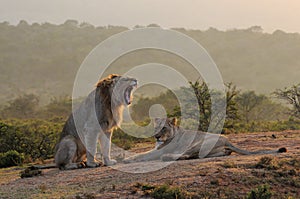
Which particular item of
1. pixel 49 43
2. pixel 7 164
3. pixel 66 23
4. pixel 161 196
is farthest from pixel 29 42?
pixel 161 196

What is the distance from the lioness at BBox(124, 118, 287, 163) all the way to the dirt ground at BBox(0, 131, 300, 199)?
0.46 meters

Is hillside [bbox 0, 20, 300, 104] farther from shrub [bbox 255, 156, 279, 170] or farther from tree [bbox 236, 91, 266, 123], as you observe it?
shrub [bbox 255, 156, 279, 170]

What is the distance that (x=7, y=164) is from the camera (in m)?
11.5

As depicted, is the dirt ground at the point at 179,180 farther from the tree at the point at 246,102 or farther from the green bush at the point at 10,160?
the tree at the point at 246,102

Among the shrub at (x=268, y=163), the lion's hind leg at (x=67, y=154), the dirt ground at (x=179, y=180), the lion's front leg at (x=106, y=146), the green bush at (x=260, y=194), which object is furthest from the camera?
the lion's front leg at (x=106, y=146)

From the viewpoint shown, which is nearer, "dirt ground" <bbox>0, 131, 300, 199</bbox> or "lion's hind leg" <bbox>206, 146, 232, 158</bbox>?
"dirt ground" <bbox>0, 131, 300, 199</bbox>

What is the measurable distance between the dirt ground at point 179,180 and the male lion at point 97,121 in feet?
1.13

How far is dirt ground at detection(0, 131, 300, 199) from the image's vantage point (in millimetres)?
6726

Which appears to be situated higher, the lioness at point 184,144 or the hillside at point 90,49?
the hillside at point 90,49

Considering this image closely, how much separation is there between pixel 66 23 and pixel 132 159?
352 ft

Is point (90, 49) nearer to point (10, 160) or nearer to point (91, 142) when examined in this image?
point (10, 160)

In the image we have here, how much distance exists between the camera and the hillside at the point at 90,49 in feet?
230

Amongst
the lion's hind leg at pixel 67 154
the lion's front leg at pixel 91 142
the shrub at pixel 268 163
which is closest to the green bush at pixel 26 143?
the lion's hind leg at pixel 67 154

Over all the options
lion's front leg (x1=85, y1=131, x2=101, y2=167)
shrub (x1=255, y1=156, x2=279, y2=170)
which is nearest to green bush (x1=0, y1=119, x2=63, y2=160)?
lion's front leg (x1=85, y1=131, x2=101, y2=167)
